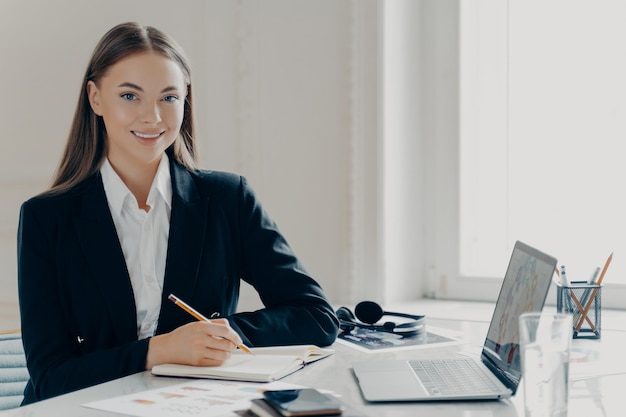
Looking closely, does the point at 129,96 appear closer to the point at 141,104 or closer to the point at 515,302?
the point at 141,104

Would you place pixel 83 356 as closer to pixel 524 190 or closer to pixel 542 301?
pixel 542 301

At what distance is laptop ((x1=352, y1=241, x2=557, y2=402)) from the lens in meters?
1.29

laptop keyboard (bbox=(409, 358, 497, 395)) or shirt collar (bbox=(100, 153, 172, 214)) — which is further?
shirt collar (bbox=(100, 153, 172, 214))

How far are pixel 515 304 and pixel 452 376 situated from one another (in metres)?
0.17

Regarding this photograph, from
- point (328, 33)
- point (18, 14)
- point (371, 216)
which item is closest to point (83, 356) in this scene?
point (371, 216)

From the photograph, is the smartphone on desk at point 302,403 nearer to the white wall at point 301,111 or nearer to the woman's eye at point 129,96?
the woman's eye at point 129,96

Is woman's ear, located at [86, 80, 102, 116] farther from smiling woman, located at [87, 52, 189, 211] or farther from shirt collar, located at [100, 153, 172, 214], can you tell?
shirt collar, located at [100, 153, 172, 214]

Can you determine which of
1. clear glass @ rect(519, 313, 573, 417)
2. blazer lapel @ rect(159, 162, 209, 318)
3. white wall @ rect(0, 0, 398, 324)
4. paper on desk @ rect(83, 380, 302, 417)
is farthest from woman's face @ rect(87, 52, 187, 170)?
clear glass @ rect(519, 313, 573, 417)

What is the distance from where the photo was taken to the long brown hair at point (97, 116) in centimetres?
184

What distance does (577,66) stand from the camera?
260cm

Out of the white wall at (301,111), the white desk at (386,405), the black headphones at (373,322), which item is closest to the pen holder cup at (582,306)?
the white desk at (386,405)

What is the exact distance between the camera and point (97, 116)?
6.37ft

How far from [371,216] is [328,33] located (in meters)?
0.64

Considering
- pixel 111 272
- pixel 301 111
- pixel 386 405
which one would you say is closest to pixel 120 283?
pixel 111 272
